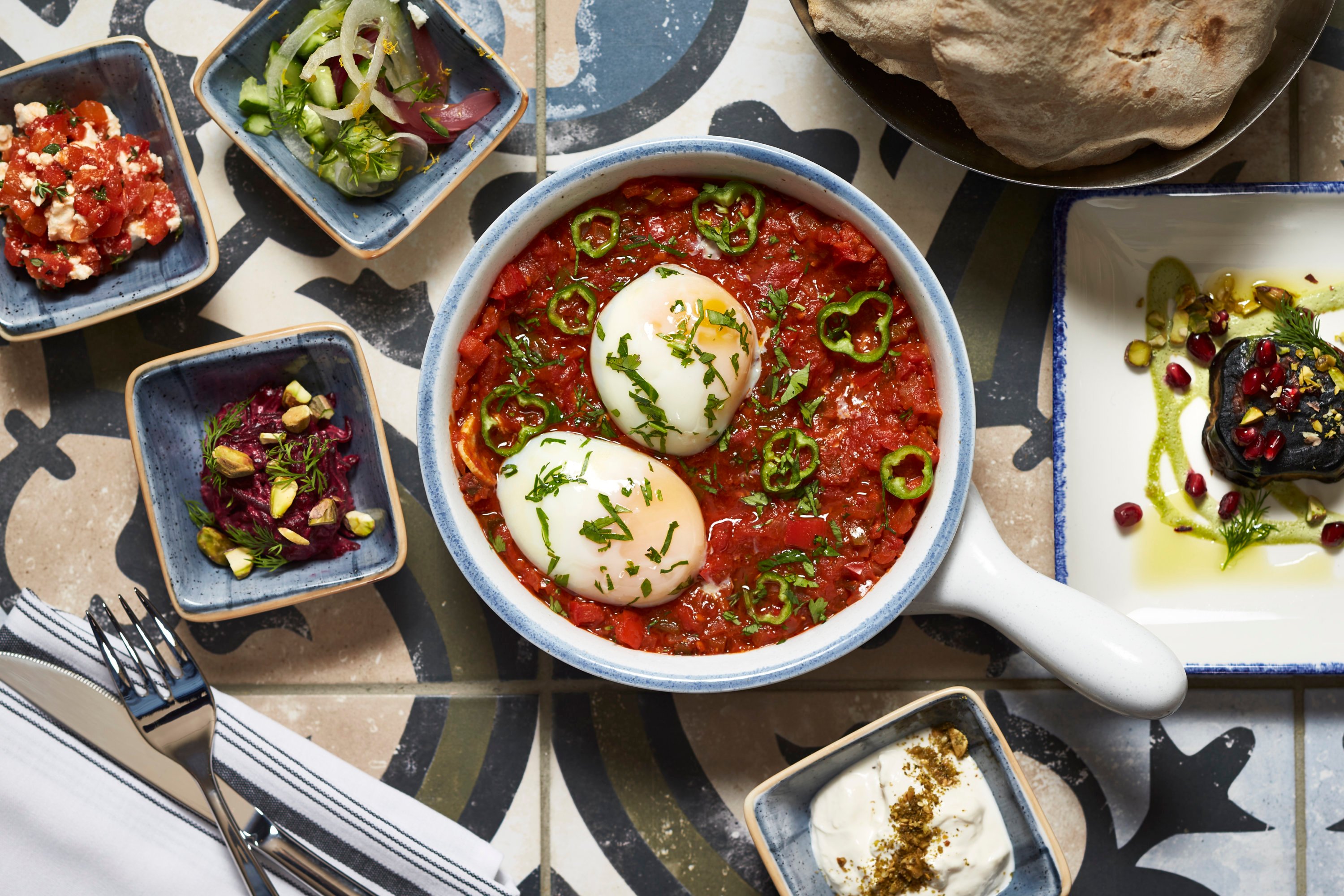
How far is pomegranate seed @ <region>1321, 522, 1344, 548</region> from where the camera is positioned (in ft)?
6.88

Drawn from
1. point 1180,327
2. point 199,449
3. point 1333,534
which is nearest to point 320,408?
point 199,449

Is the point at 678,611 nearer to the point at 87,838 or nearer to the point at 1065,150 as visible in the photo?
the point at 1065,150

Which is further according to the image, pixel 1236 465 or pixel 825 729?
pixel 825 729

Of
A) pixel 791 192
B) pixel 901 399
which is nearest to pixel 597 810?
pixel 901 399

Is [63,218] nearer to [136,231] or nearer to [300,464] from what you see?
[136,231]

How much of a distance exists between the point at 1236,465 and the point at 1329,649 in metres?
0.50

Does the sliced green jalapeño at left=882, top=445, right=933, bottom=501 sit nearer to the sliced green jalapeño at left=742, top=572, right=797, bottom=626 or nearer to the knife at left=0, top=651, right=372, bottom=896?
the sliced green jalapeño at left=742, top=572, right=797, bottom=626

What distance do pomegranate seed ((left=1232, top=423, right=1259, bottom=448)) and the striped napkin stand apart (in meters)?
1.93

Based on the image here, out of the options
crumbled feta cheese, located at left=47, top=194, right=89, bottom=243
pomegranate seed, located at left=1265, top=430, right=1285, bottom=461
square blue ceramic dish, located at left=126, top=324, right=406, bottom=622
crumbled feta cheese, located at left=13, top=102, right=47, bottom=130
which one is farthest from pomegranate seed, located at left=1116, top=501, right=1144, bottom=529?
crumbled feta cheese, located at left=13, top=102, right=47, bottom=130

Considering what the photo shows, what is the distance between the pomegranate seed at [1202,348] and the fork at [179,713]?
2.34m

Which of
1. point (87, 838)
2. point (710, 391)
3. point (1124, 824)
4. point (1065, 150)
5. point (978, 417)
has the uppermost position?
point (1065, 150)

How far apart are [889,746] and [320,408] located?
1494mm

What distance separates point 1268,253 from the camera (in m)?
2.10

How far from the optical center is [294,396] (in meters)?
2.02
